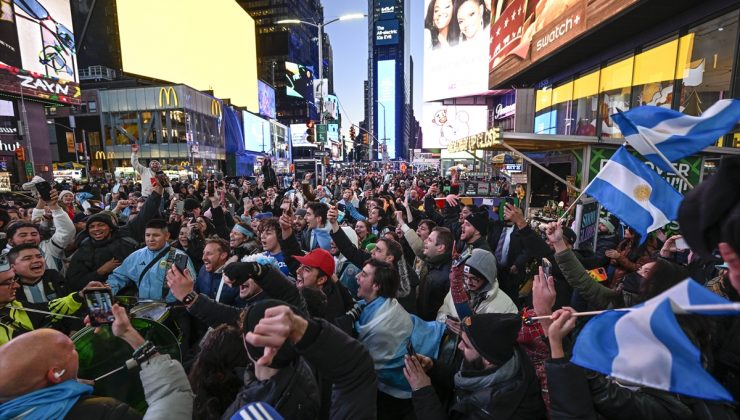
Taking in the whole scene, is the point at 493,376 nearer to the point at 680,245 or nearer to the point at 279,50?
the point at 680,245

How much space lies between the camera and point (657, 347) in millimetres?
1516

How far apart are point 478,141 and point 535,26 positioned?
11.6 m

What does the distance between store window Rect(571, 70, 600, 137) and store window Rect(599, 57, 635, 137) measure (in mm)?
404

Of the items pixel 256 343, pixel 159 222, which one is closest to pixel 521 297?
pixel 256 343

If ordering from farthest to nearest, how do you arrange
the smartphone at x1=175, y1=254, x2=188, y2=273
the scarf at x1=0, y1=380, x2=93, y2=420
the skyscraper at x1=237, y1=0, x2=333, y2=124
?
1. the skyscraper at x1=237, y1=0, x2=333, y2=124
2. the smartphone at x1=175, y1=254, x2=188, y2=273
3. the scarf at x1=0, y1=380, x2=93, y2=420

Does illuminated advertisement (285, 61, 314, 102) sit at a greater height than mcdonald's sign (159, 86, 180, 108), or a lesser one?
greater

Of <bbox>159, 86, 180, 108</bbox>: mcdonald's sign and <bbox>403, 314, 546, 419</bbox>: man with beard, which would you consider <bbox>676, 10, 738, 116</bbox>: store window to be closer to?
<bbox>403, 314, 546, 419</bbox>: man with beard

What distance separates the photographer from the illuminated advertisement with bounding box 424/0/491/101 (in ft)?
132

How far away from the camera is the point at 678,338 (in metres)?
1.42

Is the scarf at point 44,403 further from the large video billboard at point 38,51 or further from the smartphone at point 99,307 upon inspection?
the large video billboard at point 38,51

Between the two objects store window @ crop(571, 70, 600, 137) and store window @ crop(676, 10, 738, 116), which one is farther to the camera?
store window @ crop(571, 70, 600, 137)

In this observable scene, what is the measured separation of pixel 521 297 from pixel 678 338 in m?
3.94

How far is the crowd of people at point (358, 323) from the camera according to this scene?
67.7 inches

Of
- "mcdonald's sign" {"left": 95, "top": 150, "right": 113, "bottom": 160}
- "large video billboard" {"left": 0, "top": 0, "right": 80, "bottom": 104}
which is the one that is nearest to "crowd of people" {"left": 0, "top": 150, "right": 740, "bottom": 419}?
"large video billboard" {"left": 0, "top": 0, "right": 80, "bottom": 104}
